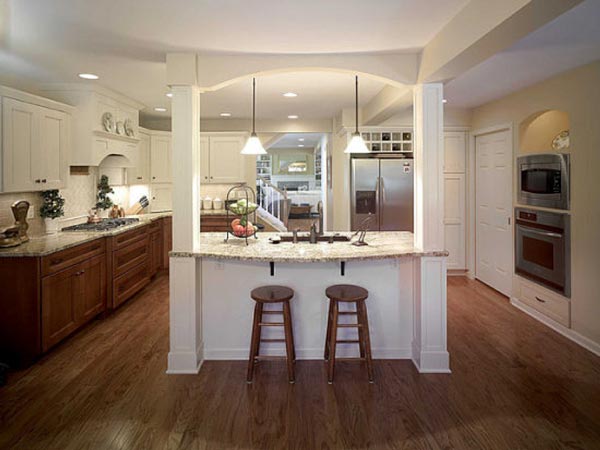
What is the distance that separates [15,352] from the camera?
3.07 m

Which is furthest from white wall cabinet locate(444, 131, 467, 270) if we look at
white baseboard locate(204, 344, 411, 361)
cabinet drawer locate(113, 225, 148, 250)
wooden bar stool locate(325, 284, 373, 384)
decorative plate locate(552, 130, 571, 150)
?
cabinet drawer locate(113, 225, 148, 250)

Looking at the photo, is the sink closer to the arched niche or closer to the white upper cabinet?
the arched niche

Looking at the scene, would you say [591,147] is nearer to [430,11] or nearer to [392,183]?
[430,11]

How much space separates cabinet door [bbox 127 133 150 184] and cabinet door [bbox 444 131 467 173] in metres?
4.28

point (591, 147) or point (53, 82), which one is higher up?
point (53, 82)

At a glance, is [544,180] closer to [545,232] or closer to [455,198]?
[545,232]

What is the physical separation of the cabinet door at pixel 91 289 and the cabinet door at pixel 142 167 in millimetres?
1908

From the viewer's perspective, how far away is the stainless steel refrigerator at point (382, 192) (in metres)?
5.51

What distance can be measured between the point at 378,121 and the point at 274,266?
2684mm

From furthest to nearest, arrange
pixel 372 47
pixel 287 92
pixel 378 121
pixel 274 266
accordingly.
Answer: pixel 378 121 → pixel 287 92 → pixel 274 266 → pixel 372 47

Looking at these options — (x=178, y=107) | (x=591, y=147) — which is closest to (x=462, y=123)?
(x=591, y=147)

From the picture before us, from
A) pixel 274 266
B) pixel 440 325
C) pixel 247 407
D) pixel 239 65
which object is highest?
pixel 239 65

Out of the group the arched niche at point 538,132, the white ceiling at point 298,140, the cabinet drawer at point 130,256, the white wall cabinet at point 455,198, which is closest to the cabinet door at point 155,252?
the cabinet drawer at point 130,256

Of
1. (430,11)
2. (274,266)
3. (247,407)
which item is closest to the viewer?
(430,11)
